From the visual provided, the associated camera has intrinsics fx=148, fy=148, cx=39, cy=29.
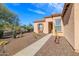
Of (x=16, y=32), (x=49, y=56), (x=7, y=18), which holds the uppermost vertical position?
(x=7, y=18)

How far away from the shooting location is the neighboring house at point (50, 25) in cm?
2011

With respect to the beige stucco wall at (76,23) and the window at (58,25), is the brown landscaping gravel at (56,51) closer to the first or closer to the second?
the beige stucco wall at (76,23)

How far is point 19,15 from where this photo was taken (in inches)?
588

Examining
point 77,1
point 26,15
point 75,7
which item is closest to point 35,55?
point 75,7

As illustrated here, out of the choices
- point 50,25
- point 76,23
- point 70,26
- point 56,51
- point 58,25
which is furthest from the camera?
point 50,25

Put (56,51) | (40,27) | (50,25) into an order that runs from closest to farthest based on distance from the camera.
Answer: (56,51) < (40,27) < (50,25)

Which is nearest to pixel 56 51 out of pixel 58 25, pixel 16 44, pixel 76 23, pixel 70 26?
pixel 76 23

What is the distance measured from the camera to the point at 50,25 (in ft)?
73.5

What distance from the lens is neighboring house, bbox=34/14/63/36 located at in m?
20.1

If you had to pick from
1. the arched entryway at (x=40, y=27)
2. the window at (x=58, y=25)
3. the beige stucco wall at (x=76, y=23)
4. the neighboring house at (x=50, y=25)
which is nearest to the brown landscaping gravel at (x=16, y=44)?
the neighboring house at (x=50, y=25)

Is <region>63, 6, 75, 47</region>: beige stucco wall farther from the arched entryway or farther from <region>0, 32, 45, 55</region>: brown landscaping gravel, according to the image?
the arched entryway

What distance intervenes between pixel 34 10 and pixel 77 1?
625 cm

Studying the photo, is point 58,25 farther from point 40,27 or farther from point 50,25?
point 40,27

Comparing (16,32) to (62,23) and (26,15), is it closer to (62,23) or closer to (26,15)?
(26,15)
